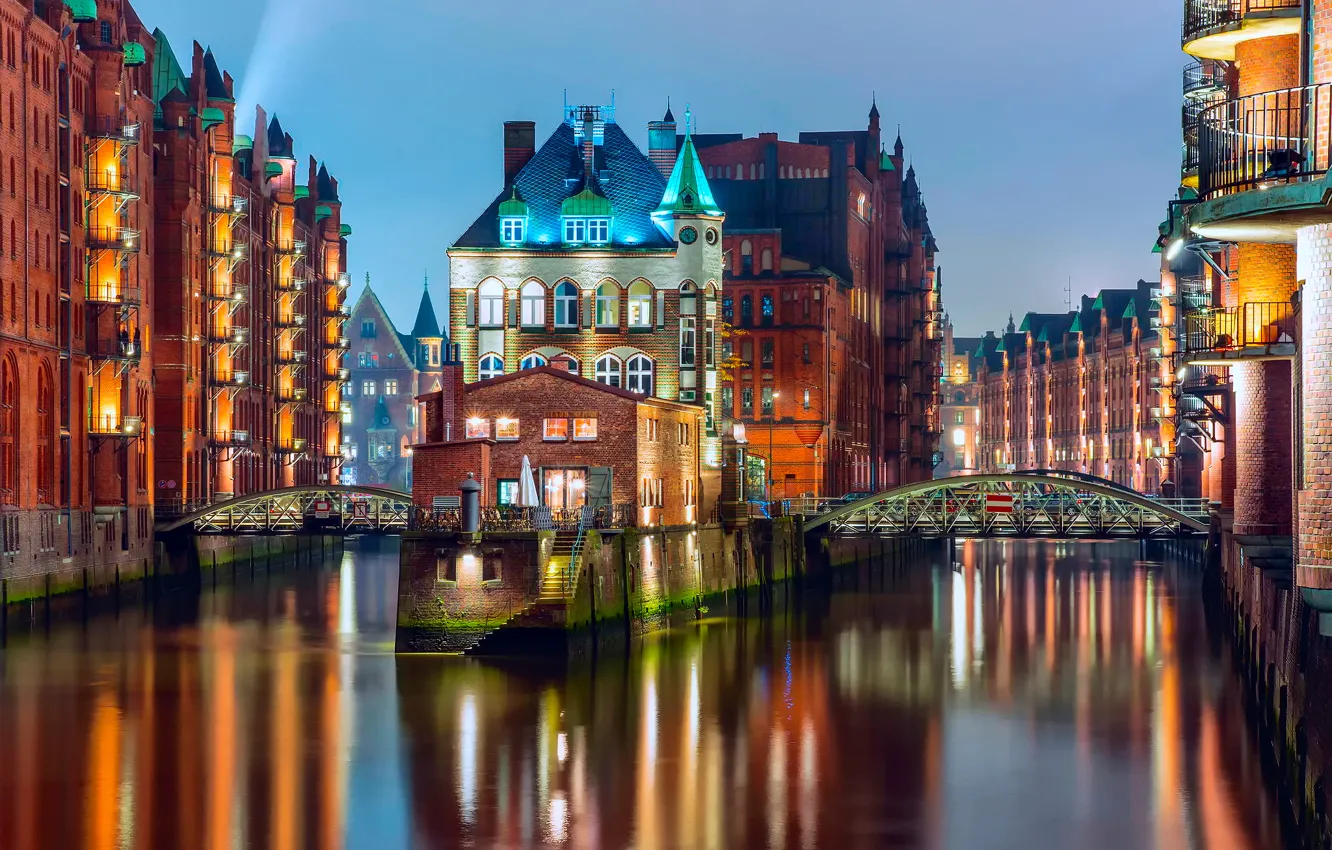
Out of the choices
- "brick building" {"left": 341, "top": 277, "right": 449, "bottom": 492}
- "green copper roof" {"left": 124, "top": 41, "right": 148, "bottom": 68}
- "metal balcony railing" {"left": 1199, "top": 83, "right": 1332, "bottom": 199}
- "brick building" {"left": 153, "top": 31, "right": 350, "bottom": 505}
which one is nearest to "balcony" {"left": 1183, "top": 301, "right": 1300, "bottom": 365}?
"metal balcony railing" {"left": 1199, "top": 83, "right": 1332, "bottom": 199}

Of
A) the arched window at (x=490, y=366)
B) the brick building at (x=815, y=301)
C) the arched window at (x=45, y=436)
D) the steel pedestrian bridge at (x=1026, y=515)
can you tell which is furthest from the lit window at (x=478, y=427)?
the brick building at (x=815, y=301)

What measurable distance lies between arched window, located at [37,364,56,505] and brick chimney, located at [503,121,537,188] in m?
20.6

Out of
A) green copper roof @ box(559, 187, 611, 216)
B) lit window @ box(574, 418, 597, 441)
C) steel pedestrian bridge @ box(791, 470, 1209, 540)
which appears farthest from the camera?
green copper roof @ box(559, 187, 611, 216)

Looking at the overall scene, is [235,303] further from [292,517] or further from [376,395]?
[376,395]

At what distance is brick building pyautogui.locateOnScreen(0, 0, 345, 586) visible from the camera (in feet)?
230

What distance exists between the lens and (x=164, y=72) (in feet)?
323

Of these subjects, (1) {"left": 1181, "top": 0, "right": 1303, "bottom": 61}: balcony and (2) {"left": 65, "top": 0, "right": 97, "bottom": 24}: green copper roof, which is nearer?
(1) {"left": 1181, "top": 0, "right": 1303, "bottom": 61}: balcony

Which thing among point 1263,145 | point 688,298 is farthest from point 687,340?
point 1263,145

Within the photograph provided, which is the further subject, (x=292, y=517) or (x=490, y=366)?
(x=292, y=517)

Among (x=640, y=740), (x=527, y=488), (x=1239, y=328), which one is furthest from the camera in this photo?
(x=527, y=488)

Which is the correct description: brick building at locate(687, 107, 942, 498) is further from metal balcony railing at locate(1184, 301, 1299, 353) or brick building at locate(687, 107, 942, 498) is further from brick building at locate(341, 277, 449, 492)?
brick building at locate(341, 277, 449, 492)

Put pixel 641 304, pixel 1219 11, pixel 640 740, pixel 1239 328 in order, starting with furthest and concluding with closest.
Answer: pixel 641 304, pixel 640 740, pixel 1239 328, pixel 1219 11

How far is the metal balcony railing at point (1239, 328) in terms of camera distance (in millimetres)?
40312

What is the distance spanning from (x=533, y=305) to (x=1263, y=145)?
53.5 metres
